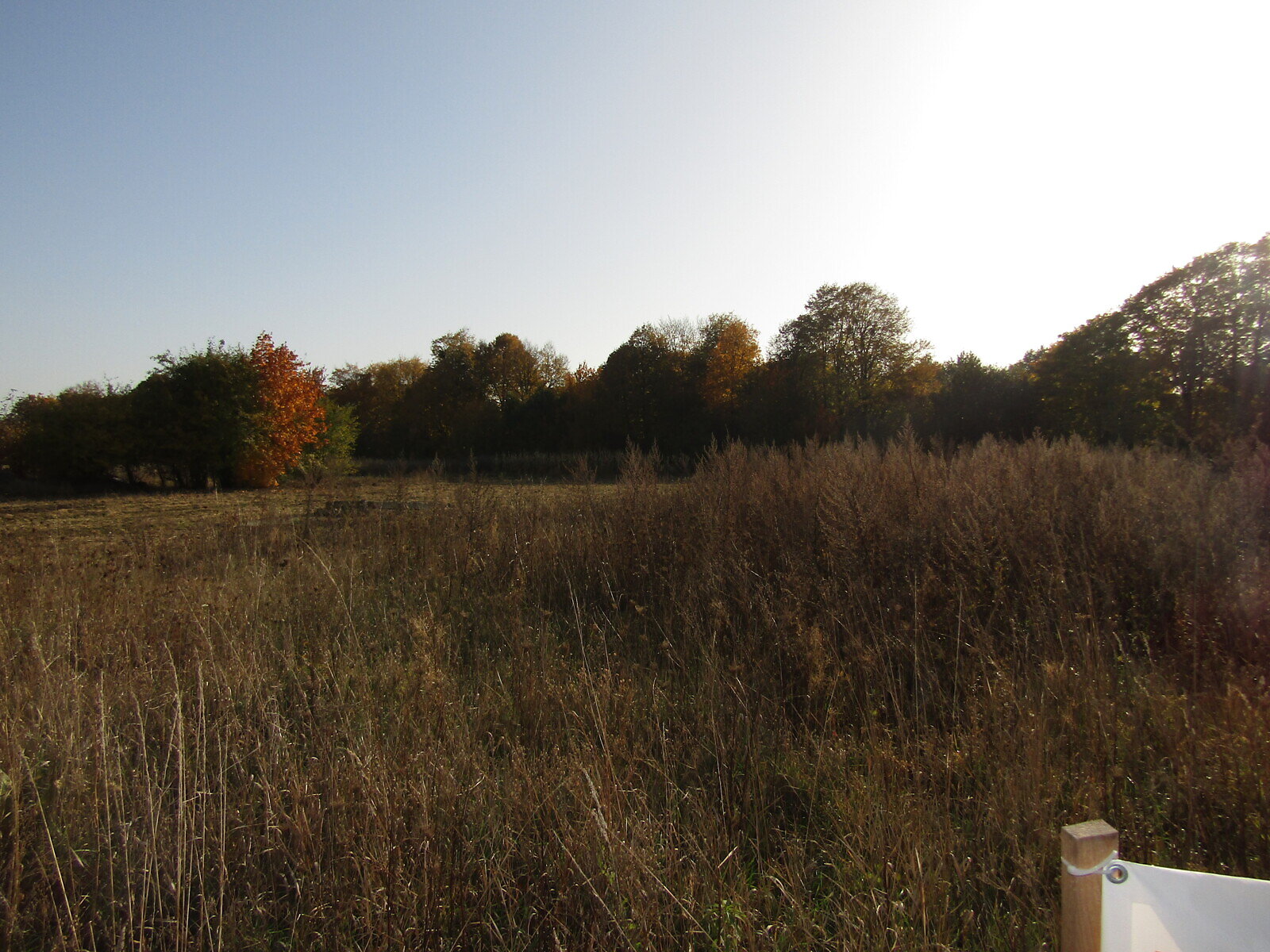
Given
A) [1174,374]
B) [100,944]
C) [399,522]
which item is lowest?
[100,944]

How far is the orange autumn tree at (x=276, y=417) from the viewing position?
3108 centimetres

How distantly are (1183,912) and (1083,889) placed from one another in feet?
0.42

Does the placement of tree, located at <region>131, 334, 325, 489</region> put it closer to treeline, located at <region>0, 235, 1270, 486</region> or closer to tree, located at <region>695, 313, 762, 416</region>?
treeline, located at <region>0, 235, 1270, 486</region>

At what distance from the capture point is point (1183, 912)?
898mm

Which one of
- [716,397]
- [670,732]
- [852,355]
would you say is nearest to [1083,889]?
[670,732]

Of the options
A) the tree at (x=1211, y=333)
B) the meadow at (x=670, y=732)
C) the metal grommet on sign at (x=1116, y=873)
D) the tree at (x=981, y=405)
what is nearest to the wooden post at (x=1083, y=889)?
the metal grommet on sign at (x=1116, y=873)

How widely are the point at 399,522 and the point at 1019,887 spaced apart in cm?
694

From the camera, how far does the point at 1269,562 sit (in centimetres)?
464

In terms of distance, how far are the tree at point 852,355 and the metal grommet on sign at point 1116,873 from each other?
103ft

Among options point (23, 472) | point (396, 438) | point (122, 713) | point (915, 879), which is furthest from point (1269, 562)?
point (396, 438)

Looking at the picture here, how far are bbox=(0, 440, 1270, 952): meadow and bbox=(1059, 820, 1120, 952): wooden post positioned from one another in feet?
3.44

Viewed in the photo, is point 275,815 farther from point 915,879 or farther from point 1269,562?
point 1269,562

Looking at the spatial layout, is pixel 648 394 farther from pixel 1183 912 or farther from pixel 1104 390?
pixel 1183 912

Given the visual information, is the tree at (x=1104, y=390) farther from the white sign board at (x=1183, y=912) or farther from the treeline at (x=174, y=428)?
the treeline at (x=174, y=428)
